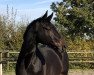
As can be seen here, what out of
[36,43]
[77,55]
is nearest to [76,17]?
[77,55]

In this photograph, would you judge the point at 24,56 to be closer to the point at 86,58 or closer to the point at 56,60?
the point at 56,60

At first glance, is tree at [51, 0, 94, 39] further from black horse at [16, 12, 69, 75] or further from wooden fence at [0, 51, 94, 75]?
black horse at [16, 12, 69, 75]

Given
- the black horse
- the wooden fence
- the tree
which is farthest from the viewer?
the tree

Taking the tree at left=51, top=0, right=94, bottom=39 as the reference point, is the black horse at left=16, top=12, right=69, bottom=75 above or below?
above

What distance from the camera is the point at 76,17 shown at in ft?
86.9

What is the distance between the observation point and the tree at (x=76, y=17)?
25828mm

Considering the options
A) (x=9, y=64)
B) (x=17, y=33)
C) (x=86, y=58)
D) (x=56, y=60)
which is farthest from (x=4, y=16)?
(x=56, y=60)

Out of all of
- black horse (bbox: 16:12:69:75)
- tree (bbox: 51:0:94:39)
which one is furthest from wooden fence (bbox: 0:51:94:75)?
black horse (bbox: 16:12:69:75)

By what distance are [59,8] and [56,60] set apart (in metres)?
18.8

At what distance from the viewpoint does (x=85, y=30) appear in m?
26.3

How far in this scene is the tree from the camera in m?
25.8

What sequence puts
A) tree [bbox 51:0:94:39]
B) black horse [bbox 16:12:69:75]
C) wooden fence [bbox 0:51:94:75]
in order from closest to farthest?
black horse [bbox 16:12:69:75], wooden fence [bbox 0:51:94:75], tree [bbox 51:0:94:39]

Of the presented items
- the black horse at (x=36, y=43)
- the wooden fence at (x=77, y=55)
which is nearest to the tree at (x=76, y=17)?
Answer: the wooden fence at (x=77, y=55)

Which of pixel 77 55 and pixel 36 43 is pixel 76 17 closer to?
pixel 77 55
